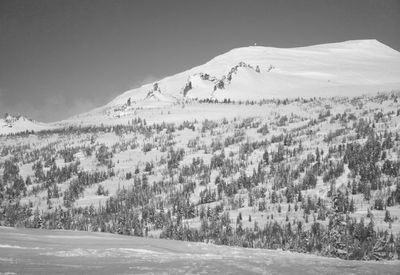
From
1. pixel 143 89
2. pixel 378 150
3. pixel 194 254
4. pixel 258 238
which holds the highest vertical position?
pixel 143 89

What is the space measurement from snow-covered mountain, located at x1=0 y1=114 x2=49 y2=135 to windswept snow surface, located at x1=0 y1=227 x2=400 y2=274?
4736 centimetres

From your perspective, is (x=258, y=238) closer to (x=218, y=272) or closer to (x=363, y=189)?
(x=363, y=189)

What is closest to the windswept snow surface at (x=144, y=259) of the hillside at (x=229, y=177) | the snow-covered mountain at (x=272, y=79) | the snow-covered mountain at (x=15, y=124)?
the hillside at (x=229, y=177)

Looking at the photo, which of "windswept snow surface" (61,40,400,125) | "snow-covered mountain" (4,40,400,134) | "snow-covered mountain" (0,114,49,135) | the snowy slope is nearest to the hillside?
"snow-covered mountain" (4,40,400,134)

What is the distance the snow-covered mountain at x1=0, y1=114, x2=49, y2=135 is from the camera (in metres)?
52.3

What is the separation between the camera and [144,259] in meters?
6.39

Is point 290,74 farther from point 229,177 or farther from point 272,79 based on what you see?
point 229,177

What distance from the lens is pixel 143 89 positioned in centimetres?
7075

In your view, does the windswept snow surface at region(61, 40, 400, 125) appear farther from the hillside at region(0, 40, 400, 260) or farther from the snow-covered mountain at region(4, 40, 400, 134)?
the hillside at region(0, 40, 400, 260)

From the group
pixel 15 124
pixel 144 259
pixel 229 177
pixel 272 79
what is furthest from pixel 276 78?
pixel 144 259

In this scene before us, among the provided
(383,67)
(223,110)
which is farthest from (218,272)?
(383,67)

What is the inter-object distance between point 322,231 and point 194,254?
541 centimetres

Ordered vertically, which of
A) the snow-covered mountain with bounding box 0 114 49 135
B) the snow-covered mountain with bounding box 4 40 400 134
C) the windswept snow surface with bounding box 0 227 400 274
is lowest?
the windswept snow surface with bounding box 0 227 400 274

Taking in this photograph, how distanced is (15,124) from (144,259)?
174ft
